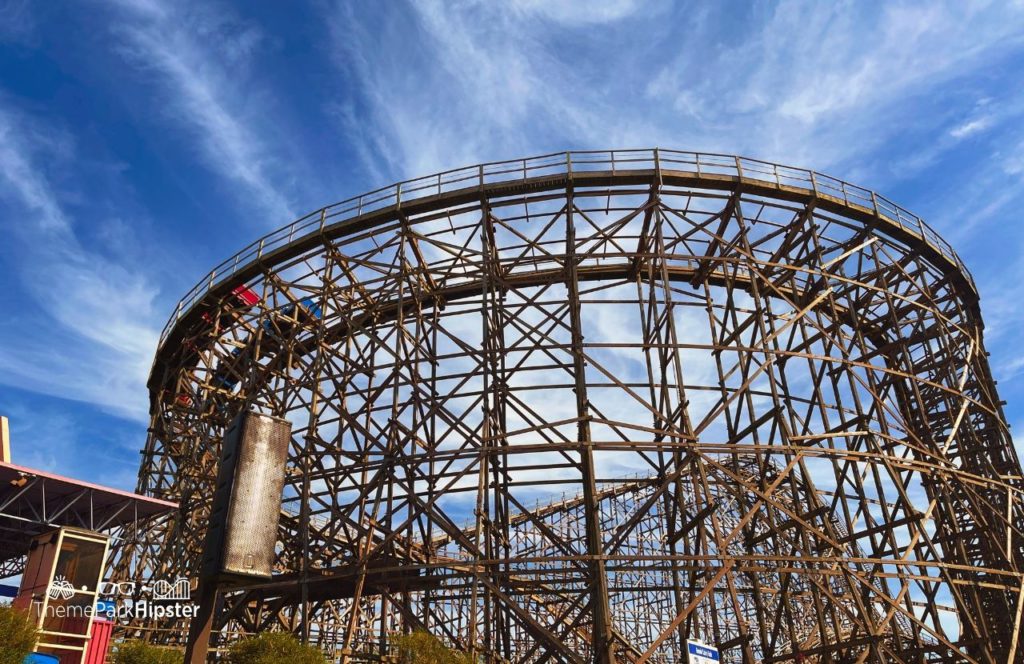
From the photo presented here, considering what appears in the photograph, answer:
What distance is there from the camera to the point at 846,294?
2089cm

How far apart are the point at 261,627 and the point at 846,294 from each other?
58.8ft

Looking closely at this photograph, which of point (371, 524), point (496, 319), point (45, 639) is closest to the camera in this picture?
point (45, 639)

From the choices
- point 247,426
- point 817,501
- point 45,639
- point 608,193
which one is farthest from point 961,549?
point 45,639

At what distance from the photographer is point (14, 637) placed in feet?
36.3

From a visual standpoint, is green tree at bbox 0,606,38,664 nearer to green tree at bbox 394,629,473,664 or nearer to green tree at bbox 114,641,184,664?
green tree at bbox 114,641,184,664

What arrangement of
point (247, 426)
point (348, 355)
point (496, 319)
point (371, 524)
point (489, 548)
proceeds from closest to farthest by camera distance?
1. point (247, 426)
2. point (489, 548)
3. point (371, 524)
4. point (496, 319)
5. point (348, 355)

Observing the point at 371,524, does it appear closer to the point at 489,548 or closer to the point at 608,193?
the point at 489,548

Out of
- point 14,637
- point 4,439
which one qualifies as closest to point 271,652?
point 14,637

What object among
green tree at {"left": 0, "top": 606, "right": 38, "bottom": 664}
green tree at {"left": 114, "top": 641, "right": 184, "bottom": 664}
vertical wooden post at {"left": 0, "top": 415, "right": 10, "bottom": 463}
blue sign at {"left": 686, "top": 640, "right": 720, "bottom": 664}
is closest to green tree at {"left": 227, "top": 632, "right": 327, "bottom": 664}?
green tree at {"left": 114, "top": 641, "right": 184, "bottom": 664}

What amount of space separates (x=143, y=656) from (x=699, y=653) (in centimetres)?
1007

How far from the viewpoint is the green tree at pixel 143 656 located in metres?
14.1

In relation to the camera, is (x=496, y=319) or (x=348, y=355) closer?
(x=496, y=319)

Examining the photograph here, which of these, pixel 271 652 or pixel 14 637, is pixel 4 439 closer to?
pixel 14 637

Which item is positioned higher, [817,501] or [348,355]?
[348,355]
